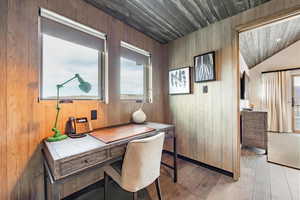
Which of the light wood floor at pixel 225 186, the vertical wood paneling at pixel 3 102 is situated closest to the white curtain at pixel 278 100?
the light wood floor at pixel 225 186

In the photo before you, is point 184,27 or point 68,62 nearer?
point 68,62

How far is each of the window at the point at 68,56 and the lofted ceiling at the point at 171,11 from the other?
1.51ft

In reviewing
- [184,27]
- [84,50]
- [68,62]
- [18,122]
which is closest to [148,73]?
[184,27]

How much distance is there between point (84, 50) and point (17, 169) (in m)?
1.46

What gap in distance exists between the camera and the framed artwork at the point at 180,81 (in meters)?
2.54

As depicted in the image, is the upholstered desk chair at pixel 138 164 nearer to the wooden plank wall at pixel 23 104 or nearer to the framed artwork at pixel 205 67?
the wooden plank wall at pixel 23 104

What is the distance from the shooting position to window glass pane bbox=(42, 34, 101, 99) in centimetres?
146

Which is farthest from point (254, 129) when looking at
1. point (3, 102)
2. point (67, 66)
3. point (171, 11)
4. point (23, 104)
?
point (3, 102)

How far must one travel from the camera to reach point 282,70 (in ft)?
16.0

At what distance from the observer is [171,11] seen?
75.0 inches

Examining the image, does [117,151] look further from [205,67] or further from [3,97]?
[205,67]

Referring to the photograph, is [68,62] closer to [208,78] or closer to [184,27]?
[184,27]

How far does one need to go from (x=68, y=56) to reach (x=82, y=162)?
1.27 metres

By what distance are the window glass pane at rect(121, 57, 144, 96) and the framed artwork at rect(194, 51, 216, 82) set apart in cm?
103
